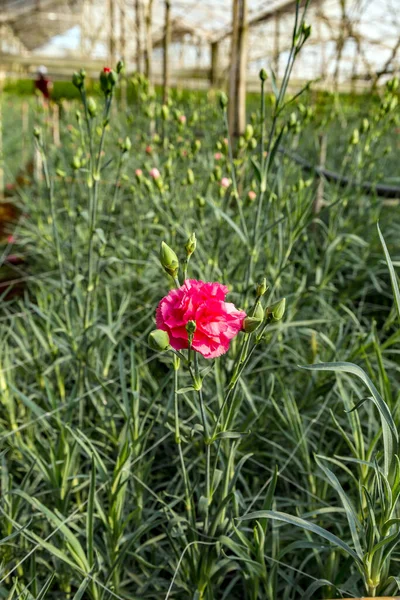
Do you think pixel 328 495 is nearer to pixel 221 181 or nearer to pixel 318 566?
pixel 318 566

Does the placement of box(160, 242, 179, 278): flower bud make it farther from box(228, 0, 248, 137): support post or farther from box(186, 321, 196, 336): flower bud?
box(228, 0, 248, 137): support post

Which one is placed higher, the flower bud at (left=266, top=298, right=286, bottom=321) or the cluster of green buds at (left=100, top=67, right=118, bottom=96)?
the cluster of green buds at (left=100, top=67, right=118, bottom=96)

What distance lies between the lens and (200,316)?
56 cm

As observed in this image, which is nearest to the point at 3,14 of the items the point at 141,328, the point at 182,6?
the point at 182,6

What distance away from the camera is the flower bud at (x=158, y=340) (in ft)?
1.75

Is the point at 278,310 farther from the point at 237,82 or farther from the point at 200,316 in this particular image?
the point at 237,82

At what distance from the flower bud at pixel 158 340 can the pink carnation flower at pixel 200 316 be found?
0.02 metres

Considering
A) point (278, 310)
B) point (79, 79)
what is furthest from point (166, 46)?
point (278, 310)

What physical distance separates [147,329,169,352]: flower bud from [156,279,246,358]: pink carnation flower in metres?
0.02

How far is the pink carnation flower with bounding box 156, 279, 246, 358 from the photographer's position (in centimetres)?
56

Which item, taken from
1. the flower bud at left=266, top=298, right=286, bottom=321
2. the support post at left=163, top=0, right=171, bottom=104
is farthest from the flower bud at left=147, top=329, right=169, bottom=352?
the support post at left=163, top=0, right=171, bottom=104

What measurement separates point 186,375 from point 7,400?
0.37m

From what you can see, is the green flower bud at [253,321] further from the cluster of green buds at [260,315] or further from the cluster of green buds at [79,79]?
the cluster of green buds at [79,79]

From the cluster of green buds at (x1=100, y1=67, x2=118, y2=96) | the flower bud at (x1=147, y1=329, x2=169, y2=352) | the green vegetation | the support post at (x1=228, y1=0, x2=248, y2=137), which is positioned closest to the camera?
the flower bud at (x1=147, y1=329, x2=169, y2=352)
